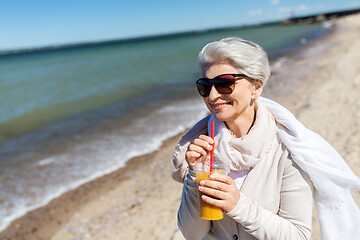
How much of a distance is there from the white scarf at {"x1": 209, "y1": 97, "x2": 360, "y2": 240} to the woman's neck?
5 cm

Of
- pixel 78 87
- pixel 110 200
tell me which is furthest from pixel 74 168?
pixel 78 87

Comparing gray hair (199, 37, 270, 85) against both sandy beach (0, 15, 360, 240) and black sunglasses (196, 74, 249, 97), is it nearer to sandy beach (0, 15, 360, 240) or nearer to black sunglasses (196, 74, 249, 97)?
black sunglasses (196, 74, 249, 97)

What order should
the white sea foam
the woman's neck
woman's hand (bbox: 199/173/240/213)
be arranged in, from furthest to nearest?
1. the white sea foam
2. the woman's neck
3. woman's hand (bbox: 199/173/240/213)

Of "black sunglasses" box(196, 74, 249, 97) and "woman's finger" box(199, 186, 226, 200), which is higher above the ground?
"black sunglasses" box(196, 74, 249, 97)

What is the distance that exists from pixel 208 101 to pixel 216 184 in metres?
0.55

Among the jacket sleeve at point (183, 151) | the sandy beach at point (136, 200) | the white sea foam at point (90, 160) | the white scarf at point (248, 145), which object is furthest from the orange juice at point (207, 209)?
the white sea foam at point (90, 160)

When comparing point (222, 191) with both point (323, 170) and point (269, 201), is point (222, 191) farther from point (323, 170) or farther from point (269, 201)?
point (323, 170)

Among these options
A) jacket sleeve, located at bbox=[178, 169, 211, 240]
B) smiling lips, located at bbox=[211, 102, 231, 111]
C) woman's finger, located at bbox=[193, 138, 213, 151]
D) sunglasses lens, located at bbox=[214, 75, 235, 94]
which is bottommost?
jacket sleeve, located at bbox=[178, 169, 211, 240]

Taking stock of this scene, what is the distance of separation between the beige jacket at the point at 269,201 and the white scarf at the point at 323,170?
54 millimetres

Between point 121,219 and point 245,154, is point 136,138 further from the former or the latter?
point 245,154

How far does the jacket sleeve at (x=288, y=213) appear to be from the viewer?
143cm

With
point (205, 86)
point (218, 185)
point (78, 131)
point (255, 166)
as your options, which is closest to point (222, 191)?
point (218, 185)

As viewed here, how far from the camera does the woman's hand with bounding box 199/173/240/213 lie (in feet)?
4.49


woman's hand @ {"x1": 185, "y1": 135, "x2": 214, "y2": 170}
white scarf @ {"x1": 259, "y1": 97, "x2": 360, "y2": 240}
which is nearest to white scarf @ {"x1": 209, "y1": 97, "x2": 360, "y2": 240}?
white scarf @ {"x1": 259, "y1": 97, "x2": 360, "y2": 240}
